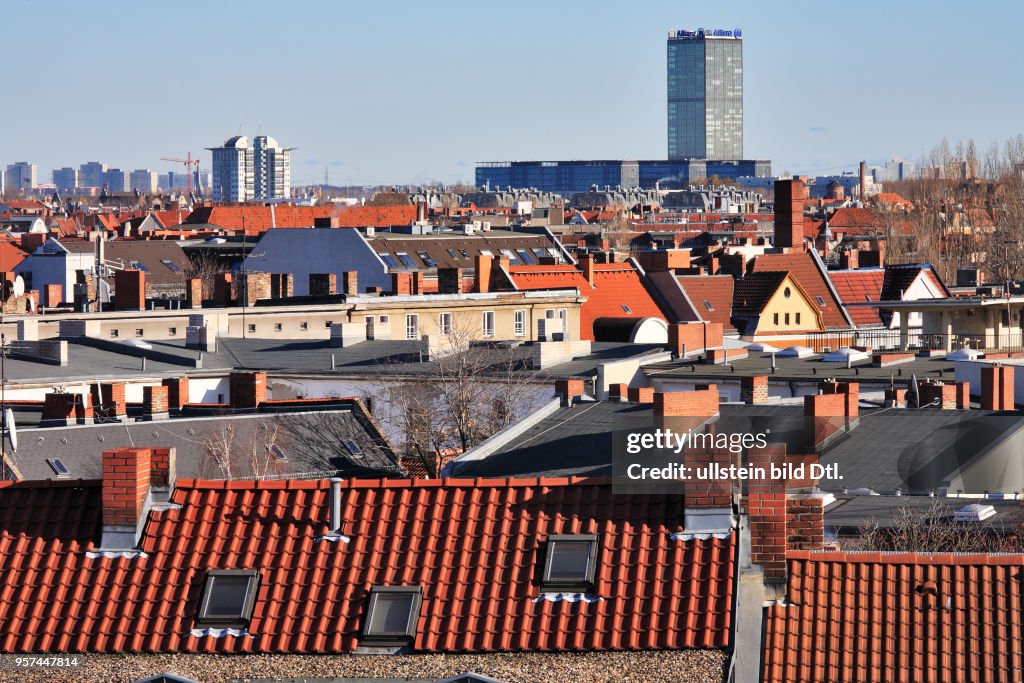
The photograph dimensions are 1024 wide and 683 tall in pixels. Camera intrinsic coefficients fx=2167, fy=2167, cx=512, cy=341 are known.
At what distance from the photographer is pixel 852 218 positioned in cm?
16575

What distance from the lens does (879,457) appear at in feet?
96.2

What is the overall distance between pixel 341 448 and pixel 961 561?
69.2 feet

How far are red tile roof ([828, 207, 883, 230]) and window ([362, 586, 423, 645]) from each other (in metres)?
144

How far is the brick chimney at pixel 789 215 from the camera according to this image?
298 ft

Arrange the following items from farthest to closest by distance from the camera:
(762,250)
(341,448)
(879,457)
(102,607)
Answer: (762,250)
(341,448)
(879,457)
(102,607)

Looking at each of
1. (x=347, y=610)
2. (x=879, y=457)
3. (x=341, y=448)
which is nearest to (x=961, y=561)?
(x=347, y=610)

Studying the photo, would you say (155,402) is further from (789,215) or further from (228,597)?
(789,215)

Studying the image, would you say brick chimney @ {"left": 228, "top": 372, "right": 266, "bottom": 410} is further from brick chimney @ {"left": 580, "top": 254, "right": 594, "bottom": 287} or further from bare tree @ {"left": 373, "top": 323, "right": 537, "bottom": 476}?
brick chimney @ {"left": 580, "top": 254, "right": 594, "bottom": 287}

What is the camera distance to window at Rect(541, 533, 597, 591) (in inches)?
615

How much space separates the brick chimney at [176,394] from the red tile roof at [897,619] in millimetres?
25207

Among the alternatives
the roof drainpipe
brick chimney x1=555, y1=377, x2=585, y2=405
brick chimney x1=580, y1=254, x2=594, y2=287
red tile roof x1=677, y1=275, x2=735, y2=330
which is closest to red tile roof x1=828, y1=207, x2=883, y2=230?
red tile roof x1=677, y1=275, x2=735, y2=330

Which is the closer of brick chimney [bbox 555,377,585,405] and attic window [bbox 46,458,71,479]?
attic window [bbox 46,458,71,479]

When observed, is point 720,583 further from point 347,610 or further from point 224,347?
point 224,347

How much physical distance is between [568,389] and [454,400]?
6.26m
